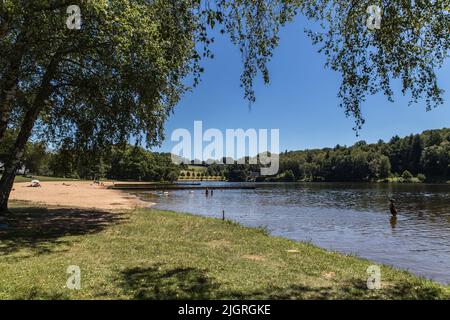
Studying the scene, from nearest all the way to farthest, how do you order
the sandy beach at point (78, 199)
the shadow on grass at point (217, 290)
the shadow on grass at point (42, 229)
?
the shadow on grass at point (217, 290) < the shadow on grass at point (42, 229) < the sandy beach at point (78, 199)

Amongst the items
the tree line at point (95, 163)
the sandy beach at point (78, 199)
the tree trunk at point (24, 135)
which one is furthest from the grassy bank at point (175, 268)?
the sandy beach at point (78, 199)

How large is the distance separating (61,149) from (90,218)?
5.05m

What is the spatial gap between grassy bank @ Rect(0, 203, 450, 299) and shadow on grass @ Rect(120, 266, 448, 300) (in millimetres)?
24

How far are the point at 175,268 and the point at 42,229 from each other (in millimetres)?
9795

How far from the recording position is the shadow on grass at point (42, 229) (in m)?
13.4

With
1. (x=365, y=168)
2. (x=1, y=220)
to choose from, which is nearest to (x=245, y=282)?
(x=1, y=220)

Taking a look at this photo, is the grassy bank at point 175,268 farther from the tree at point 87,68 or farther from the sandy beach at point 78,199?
the sandy beach at point 78,199

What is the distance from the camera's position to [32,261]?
434 inches

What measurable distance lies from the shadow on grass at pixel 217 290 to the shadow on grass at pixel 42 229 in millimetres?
5248

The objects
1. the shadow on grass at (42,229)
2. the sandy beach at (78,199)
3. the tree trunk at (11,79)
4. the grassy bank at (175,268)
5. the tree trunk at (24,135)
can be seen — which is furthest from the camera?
the sandy beach at (78,199)

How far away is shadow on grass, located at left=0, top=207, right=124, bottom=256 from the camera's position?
13.4 metres

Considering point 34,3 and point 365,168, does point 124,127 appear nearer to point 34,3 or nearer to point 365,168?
point 34,3

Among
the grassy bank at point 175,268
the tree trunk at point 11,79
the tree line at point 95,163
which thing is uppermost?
the tree trunk at point 11,79

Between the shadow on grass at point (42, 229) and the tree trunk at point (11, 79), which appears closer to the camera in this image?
the shadow on grass at point (42, 229)
